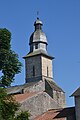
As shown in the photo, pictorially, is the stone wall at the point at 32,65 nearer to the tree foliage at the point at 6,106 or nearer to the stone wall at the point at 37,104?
the stone wall at the point at 37,104

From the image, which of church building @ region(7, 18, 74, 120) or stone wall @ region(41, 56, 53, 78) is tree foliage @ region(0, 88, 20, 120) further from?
stone wall @ region(41, 56, 53, 78)

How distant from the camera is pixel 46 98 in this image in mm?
52312

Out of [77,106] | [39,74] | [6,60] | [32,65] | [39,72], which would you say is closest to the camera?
[6,60]

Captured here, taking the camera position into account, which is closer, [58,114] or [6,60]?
[6,60]

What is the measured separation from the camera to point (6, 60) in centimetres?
3931

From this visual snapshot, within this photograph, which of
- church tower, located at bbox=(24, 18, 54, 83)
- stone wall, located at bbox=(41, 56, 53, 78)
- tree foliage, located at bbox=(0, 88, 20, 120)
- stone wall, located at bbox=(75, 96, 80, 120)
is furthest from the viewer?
stone wall, located at bbox=(41, 56, 53, 78)

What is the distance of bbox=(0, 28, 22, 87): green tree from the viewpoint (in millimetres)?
38719

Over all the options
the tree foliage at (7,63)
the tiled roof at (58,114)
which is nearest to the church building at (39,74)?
the tiled roof at (58,114)

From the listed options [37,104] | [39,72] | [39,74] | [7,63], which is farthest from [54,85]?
[7,63]

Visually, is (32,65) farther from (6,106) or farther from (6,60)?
(6,106)

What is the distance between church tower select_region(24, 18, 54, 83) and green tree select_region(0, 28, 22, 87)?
2394 cm

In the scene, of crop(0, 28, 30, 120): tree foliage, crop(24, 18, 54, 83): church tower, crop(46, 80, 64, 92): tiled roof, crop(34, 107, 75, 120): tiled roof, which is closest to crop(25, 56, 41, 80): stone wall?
crop(24, 18, 54, 83): church tower

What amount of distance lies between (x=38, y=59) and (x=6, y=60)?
2633cm

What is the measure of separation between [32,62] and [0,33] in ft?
88.0
